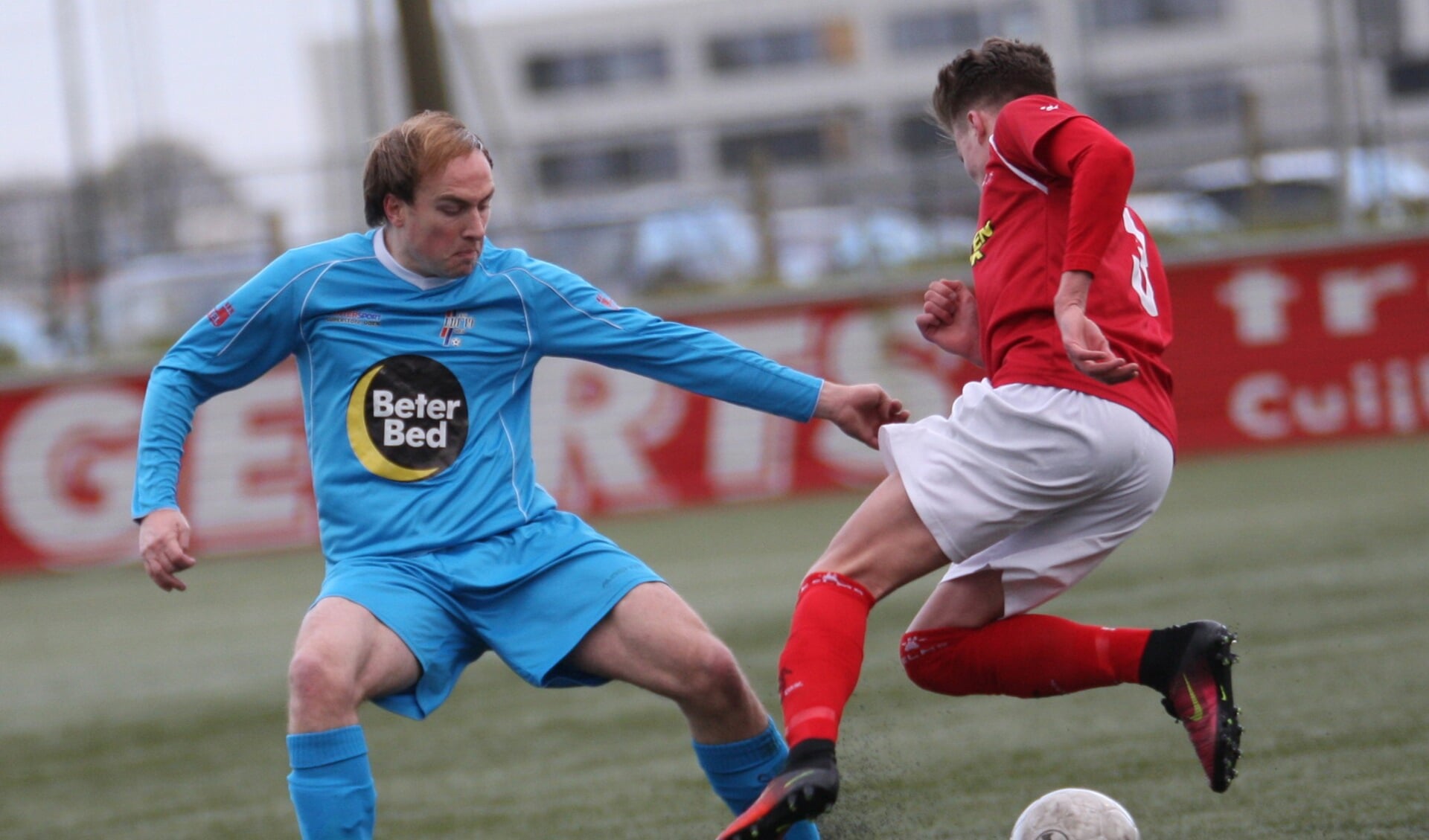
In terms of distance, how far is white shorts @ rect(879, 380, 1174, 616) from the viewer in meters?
3.50

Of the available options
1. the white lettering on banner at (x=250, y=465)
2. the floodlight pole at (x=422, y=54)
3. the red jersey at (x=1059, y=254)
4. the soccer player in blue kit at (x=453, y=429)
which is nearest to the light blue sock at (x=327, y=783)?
the soccer player in blue kit at (x=453, y=429)

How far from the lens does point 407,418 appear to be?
12.6ft

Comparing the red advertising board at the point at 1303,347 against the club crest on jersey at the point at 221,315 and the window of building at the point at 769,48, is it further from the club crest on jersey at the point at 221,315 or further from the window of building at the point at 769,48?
the window of building at the point at 769,48

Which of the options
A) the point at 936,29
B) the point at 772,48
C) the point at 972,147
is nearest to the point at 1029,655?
the point at 972,147

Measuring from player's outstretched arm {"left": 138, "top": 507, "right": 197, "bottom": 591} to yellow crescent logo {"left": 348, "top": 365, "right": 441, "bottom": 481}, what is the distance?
423 mm

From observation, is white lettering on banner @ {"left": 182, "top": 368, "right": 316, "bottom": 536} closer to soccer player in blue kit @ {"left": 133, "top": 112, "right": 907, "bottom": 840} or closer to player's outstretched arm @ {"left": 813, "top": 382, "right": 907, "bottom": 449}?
soccer player in blue kit @ {"left": 133, "top": 112, "right": 907, "bottom": 840}

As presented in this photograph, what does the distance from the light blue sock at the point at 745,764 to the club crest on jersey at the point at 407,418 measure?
92 centimetres

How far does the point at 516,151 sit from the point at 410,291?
39.8 ft

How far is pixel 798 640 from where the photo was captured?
3518 mm

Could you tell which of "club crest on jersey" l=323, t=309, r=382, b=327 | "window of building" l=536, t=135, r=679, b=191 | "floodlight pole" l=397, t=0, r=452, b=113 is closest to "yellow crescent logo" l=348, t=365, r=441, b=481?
"club crest on jersey" l=323, t=309, r=382, b=327

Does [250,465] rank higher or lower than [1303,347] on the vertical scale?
lower

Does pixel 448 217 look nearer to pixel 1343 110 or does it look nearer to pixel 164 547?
pixel 164 547

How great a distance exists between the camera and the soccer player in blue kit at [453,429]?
3.70 metres

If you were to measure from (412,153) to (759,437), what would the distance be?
34.4 feet
